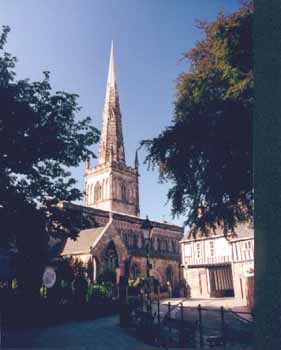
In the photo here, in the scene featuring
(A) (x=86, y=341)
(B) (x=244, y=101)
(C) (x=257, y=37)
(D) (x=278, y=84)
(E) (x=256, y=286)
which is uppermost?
(B) (x=244, y=101)

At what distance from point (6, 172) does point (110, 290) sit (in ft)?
45.1

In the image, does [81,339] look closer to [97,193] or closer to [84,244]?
[84,244]

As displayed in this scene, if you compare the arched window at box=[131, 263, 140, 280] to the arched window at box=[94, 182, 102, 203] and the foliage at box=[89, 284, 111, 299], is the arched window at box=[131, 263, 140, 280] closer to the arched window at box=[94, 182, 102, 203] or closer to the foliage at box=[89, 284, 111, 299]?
the foliage at box=[89, 284, 111, 299]

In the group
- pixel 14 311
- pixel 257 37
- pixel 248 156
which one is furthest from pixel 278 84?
pixel 14 311

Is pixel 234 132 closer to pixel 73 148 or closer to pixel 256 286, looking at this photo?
pixel 73 148

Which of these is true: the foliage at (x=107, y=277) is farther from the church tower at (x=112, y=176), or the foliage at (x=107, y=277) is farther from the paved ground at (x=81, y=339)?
the church tower at (x=112, y=176)

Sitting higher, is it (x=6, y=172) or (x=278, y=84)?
(x=6, y=172)

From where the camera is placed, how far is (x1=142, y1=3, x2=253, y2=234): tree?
12516mm

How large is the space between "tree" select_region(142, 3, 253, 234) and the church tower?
1593 inches

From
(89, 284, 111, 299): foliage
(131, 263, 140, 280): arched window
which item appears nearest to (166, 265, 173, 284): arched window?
(131, 263, 140, 280): arched window

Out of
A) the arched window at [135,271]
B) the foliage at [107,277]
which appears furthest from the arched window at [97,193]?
the foliage at [107,277]

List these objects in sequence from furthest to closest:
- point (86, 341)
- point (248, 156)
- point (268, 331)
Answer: point (248, 156) → point (86, 341) → point (268, 331)

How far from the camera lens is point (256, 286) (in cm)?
267

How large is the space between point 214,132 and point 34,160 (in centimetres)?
916
